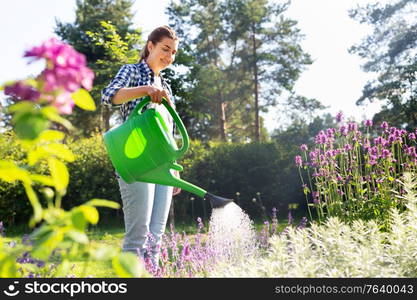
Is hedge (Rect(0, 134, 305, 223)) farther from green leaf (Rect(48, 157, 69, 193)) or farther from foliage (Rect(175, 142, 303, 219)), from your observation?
green leaf (Rect(48, 157, 69, 193))

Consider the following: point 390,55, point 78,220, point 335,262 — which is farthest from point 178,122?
point 390,55

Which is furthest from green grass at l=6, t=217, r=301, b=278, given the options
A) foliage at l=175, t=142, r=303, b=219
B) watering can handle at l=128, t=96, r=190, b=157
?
watering can handle at l=128, t=96, r=190, b=157

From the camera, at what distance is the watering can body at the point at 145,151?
178 centimetres

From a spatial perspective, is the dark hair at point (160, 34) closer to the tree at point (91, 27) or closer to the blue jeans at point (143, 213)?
the blue jeans at point (143, 213)

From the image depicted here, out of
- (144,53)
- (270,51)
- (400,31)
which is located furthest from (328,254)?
(270,51)

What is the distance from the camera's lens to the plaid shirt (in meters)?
2.07

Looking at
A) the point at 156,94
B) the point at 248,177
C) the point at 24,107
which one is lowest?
the point at 24,107

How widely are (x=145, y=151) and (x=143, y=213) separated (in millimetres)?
473

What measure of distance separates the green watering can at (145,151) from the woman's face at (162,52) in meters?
0.55

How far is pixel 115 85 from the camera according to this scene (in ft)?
6.90

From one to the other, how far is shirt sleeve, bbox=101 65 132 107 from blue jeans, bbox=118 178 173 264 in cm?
37

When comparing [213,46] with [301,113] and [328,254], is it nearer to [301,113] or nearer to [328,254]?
[301,113]

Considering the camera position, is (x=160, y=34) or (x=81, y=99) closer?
(x=81, y=99)

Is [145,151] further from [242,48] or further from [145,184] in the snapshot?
[242,48]
